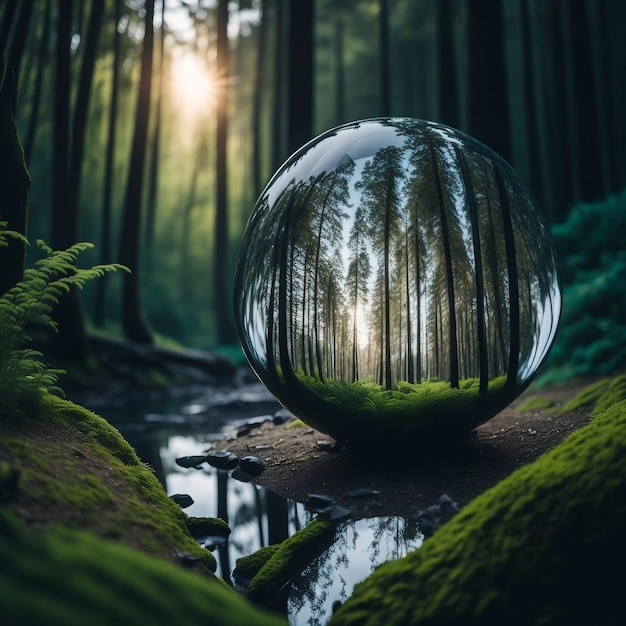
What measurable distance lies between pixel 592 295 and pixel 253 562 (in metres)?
8.22

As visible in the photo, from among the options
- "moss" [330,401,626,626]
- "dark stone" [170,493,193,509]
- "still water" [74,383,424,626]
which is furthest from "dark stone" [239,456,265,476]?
"moss" [330,401,626,626]

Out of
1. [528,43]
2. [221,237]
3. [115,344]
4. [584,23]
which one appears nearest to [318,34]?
[528,43]

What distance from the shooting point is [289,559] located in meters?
4.48

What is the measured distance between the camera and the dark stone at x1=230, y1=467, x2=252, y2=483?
6.27 meters

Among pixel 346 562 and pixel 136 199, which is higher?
pixel 136 199

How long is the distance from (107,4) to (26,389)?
19.0 meters

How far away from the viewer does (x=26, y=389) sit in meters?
4.85

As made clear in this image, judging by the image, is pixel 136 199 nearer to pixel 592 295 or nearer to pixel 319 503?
pixel 592 295

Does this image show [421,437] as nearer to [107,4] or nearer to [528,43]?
[107,4]

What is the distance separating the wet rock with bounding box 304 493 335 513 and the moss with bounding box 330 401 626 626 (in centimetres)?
140

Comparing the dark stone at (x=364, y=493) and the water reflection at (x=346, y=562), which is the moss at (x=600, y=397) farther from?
the water reflection at (x=346, y=562)

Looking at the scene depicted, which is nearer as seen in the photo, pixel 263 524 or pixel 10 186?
pixel 263 524

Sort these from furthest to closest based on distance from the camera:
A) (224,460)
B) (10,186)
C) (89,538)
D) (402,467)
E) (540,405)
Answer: (540,405) → (224,460) → (402,467) → (10,186) → (89,538)

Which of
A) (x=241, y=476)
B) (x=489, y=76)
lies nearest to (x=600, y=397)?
(x=241, y=476)
